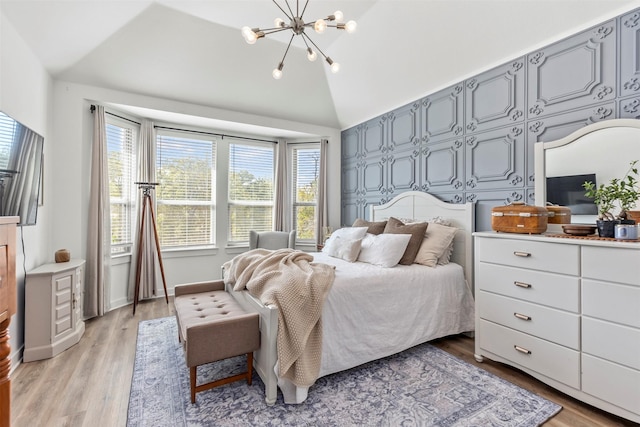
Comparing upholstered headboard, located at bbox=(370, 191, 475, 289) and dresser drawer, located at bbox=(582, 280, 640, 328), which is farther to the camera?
upholstered headboard, located at bbox=(370, 191, 475, 289)

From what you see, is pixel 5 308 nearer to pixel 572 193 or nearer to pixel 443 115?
pixel 572 193

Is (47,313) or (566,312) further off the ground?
(566,312)

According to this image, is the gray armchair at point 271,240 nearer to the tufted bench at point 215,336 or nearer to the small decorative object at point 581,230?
the tufted bench at point 215,336

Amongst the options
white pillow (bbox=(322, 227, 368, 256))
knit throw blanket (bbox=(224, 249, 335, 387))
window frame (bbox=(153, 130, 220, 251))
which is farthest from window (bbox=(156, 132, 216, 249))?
knit throw blanket (bbox=(224, 249, 335, 387))

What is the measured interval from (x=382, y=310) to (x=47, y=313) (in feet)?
9.03

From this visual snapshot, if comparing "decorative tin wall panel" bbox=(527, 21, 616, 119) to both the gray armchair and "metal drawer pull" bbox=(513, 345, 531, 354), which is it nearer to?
"metal drawer pull" bbox=(513, 345, 531, 354)

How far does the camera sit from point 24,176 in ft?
6.93

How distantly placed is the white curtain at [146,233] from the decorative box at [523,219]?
3902mm

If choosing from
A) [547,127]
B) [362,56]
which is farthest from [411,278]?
[362,56]

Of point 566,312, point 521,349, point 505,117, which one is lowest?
point 521,349

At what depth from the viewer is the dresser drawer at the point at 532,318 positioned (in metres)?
1.83

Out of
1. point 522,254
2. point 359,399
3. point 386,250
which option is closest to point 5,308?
point 359,399

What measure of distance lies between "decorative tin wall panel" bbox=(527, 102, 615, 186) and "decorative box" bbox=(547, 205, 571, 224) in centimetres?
29

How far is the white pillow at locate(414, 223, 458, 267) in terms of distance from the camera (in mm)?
2758
